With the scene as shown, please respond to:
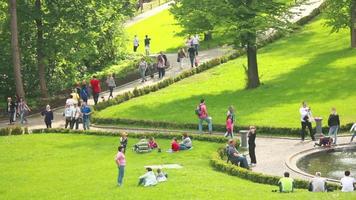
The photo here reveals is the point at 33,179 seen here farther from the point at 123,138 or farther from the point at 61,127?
the point at 61,127

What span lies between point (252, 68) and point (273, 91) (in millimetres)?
2399

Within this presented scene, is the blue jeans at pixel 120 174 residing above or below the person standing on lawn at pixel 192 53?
below

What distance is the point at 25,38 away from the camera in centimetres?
5325

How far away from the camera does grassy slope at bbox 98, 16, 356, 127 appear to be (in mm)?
43375

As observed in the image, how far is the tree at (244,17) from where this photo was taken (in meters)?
47.7

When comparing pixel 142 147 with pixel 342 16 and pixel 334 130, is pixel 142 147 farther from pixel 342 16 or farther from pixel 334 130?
pixel 342 16

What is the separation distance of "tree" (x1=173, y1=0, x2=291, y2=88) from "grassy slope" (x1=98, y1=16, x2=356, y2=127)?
9.61 feet

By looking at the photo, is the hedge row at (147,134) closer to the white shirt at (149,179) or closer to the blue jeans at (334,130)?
the blue jeans at (334,130)

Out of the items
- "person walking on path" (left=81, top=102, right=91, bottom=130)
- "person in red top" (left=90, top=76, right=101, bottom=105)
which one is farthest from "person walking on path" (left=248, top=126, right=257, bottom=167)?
"person in red top" (left=90, top=76, right=101, bottom=105)

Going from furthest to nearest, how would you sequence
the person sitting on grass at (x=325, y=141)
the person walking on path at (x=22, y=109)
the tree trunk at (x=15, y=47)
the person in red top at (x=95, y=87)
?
1. the person in red top at (x=95, y=87)
2. the tree trunk at (x=15, y=47)
3. the person walking on path at (x=22, y=109)
4. the person sitting on grass at (x=325, y=141)

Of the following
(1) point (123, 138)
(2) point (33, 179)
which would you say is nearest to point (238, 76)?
(1) point (123, 138)

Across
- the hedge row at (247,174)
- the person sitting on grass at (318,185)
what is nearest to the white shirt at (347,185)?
the person sitting on grass at (318,185)

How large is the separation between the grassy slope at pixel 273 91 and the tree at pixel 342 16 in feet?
6.26

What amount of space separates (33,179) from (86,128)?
1254 centimetres
